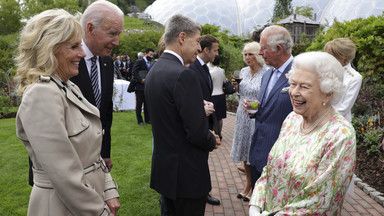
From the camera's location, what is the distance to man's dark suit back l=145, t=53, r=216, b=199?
2301 mm

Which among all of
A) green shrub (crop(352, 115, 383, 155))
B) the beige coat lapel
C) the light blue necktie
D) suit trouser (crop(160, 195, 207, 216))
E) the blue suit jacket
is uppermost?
the beige coat lapel

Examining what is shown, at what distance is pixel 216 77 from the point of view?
20.7ft

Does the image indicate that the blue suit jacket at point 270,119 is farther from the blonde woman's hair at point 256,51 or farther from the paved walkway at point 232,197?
the blonde woman's hair at point 256,51

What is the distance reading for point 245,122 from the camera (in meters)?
4.62

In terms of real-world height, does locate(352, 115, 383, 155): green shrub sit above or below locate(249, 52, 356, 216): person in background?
below

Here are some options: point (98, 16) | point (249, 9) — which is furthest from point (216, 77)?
point (249, 9)

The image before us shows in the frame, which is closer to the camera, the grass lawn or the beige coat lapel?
the beige coat lapel

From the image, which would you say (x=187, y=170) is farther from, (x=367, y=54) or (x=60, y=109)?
(x=367, y=54)

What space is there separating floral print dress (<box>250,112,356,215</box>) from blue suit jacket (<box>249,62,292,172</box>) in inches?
32.0

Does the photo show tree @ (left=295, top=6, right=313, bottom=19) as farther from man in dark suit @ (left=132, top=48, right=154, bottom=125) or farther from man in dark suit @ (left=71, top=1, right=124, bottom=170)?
man in dark suit @ (left=71, top=1, right=124, bottom=170)

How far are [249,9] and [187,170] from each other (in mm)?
47064

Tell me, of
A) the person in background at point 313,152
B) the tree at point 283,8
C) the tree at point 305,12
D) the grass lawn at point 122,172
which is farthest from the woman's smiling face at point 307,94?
the tree at point 283,8

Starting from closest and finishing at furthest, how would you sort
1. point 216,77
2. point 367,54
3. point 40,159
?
point 40,159 < point 216,77 < point 367,54

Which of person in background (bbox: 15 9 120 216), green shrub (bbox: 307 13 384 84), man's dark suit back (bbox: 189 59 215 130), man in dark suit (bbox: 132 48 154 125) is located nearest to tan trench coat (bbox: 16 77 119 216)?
person in background (bbox: 15 9 120 216)
